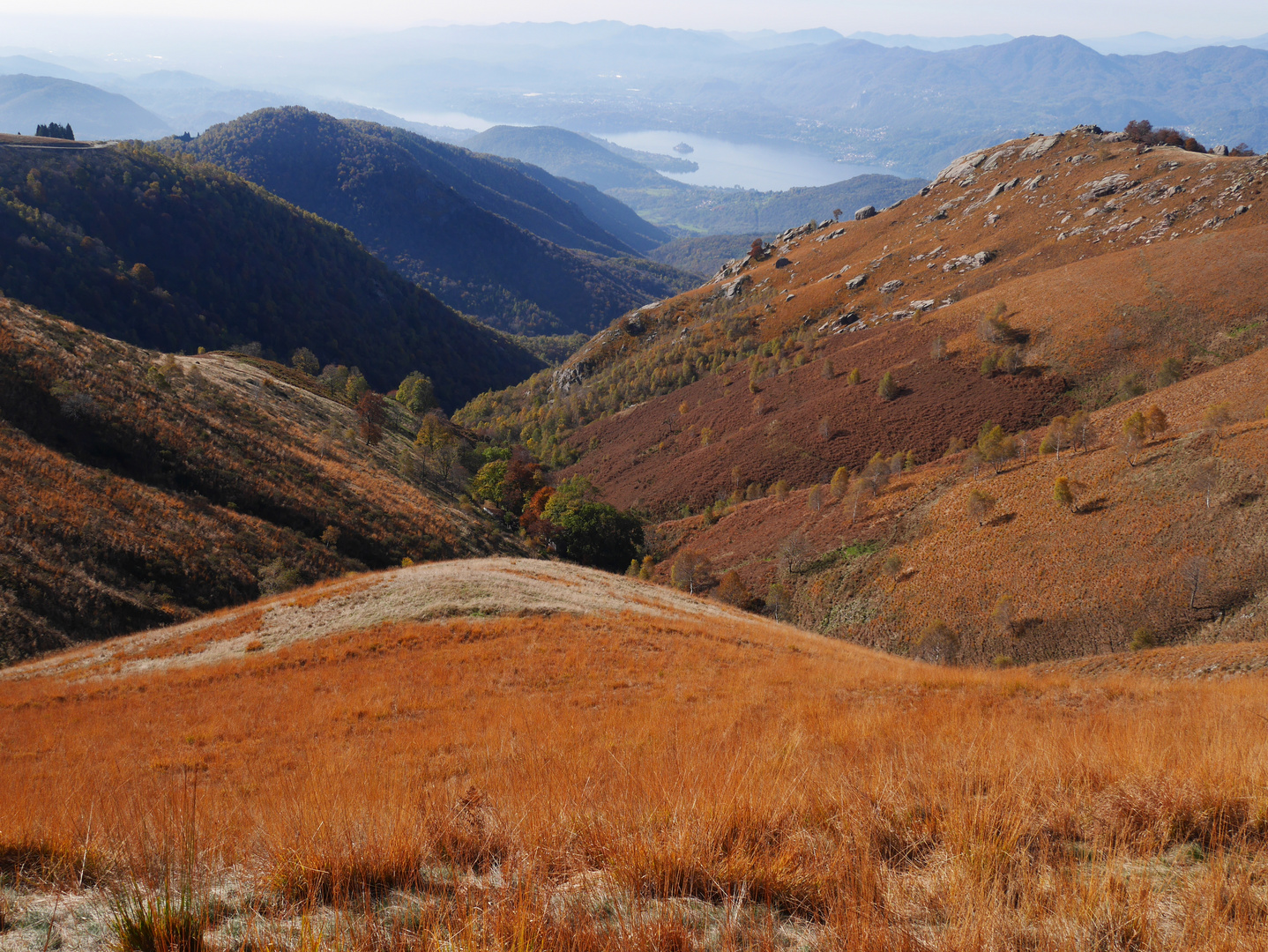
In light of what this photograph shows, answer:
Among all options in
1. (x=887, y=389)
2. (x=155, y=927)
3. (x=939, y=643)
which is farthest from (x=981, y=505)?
(x=155, y=927)

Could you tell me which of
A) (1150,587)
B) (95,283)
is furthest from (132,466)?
(95,283)

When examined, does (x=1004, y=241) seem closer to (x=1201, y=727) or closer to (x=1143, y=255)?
(x=1143, y=255)

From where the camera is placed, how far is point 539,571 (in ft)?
82.4

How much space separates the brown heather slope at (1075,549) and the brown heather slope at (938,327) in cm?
1298

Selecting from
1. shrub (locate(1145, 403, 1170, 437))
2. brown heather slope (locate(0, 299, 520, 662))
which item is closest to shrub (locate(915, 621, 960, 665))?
shrub (locate(1145, 403, 1170, 437))

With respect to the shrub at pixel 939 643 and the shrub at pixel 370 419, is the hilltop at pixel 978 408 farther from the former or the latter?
the shrub at pixel 370 419

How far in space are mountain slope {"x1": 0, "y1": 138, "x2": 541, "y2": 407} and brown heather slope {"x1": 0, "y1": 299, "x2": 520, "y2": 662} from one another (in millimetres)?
96691

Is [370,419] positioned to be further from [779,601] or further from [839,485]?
[839,485]

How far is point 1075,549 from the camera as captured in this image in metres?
30.4

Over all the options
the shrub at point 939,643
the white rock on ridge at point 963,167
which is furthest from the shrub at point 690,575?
the white rock on ridge at point 963,167

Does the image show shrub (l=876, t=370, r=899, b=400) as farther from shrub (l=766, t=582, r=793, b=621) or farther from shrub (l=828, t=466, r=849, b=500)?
shrub (l=766, t=582, r=793, b=621)

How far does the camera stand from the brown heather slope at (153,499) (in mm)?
20031

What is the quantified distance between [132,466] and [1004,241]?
111004 mm

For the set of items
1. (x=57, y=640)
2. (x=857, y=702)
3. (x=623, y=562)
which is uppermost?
(x=857, y=702)
